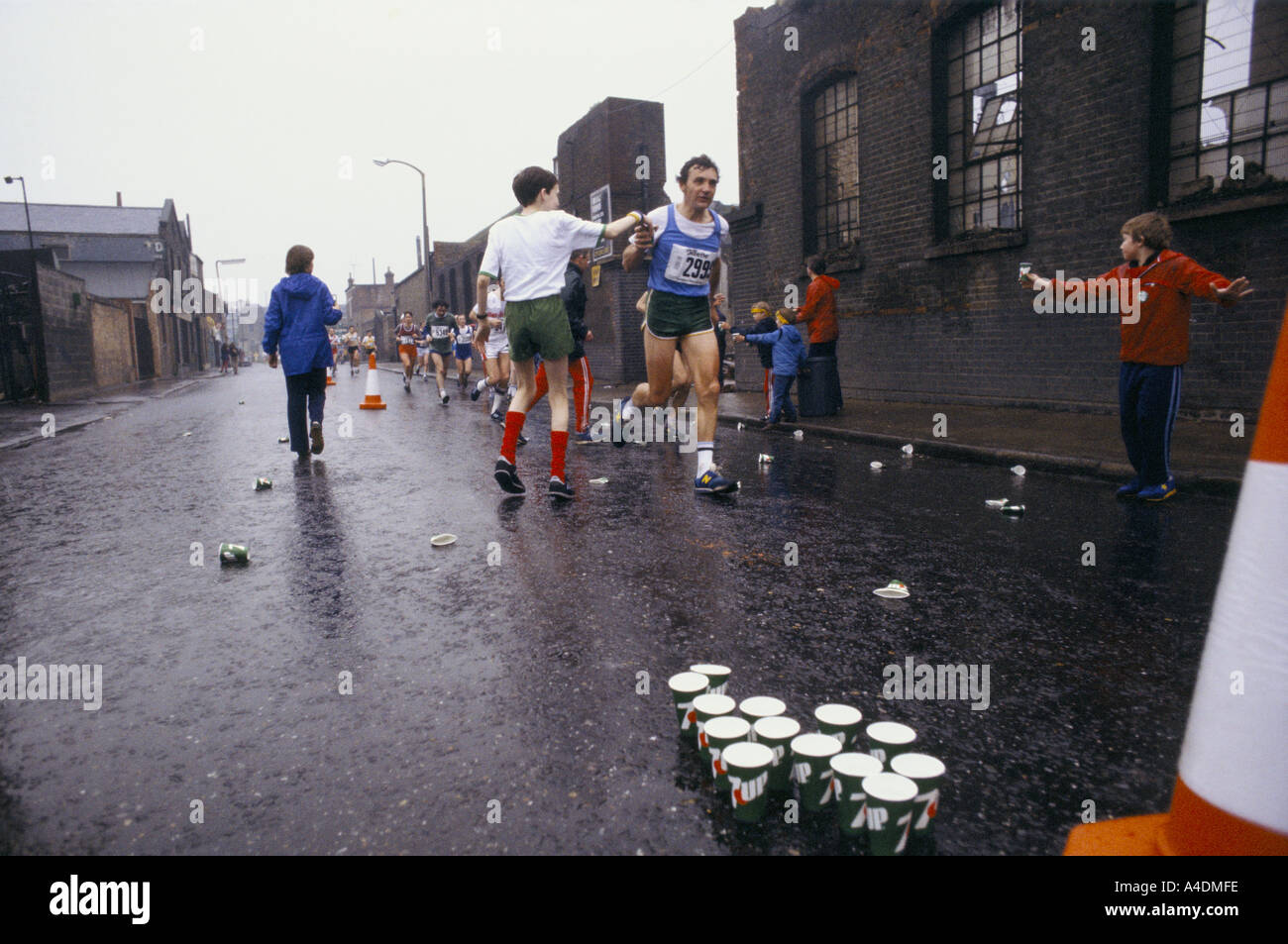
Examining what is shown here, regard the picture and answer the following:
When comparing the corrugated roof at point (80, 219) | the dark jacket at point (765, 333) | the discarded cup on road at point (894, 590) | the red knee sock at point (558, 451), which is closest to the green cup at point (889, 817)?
the discarded cup on road at point (894, 590)

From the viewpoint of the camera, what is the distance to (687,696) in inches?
95.3

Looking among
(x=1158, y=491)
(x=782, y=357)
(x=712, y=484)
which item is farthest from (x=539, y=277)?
(x=782, y=357)

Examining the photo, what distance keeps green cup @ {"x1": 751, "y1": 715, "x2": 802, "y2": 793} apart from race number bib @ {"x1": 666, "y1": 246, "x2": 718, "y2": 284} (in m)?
4.64

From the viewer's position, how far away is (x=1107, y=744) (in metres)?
2.36

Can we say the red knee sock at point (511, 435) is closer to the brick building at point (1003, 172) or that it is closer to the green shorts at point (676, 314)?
the green shorts at point (676, 314)

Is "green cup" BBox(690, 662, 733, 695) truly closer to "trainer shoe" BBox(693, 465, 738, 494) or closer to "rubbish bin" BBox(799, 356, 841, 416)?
"trainer shoe" BBox(693, 465, 738, 494)

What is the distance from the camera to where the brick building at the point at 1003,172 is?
8469 millimetres

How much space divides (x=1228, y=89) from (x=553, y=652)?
30.9 ft

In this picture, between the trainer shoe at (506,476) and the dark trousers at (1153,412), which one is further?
→ the trainer shoe at (506,476)

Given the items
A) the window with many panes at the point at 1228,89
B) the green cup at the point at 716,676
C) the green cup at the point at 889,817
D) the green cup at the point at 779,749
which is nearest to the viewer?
the green cup at the point at 889,817

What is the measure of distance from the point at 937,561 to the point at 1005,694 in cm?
170

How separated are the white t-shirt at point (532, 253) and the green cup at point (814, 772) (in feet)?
15.3

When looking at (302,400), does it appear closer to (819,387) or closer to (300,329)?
(300,329)
